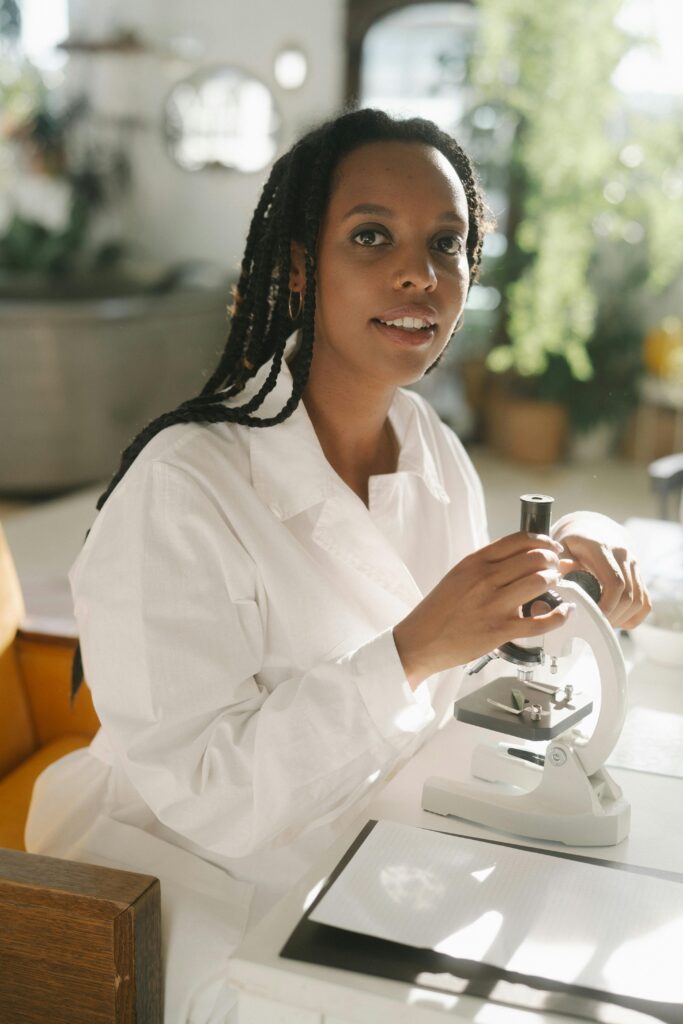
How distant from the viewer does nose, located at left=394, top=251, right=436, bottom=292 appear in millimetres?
1238

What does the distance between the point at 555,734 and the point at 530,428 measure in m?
5.07

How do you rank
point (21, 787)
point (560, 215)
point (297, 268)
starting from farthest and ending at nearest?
point (560, 215) < point (21, 787) < point (297, 268)

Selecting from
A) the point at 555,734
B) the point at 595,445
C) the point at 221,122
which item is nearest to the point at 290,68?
the point at 221,122

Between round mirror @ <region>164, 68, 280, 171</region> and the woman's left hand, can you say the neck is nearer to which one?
the woman's left hand

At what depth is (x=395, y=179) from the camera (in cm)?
127

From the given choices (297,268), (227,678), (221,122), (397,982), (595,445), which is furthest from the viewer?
(221,122)

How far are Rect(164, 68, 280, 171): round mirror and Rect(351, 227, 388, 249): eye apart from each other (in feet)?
19.5

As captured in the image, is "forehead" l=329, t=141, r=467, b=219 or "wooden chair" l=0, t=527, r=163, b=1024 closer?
"wooden chair" l=0, t=527, r=163, b=1024

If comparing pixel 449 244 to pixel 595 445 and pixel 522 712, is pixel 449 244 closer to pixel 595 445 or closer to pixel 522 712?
pixel 522 712

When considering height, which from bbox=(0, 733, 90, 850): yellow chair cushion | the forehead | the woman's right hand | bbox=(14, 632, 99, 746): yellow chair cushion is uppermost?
the forehead

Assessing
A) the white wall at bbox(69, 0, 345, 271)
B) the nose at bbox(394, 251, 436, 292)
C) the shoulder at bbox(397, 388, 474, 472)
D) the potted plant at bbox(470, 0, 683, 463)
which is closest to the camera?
the nose at bbox(394, 251, 436, 292)

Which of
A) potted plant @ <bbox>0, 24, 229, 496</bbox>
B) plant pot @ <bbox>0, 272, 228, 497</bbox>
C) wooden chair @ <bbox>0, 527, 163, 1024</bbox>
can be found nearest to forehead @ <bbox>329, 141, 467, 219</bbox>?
wooden chair @ <bbox>0, 527, 163, 1024</bbox>

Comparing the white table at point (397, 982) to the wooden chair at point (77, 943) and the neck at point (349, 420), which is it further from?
the neck at point (349, 420)

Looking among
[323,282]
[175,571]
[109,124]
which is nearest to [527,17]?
[109,124]
